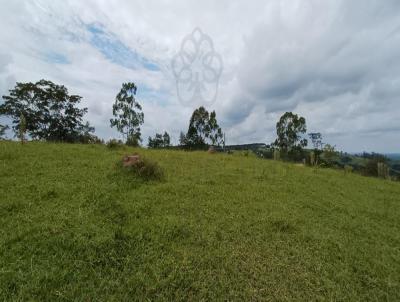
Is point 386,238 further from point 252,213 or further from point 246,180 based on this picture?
point 246,180

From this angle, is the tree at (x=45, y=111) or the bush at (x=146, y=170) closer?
the bush at (x=146, y=170)

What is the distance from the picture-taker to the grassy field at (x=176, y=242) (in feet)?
10.6

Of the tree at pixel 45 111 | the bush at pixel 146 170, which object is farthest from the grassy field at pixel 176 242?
the tree at pixel 45 111

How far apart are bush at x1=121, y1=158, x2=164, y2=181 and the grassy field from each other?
29 centimetres

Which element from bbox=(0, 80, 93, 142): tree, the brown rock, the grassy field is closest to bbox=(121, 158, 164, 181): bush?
the brown rock

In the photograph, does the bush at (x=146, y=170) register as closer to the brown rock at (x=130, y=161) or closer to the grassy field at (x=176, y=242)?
the brown rock at (x=130, y=161)

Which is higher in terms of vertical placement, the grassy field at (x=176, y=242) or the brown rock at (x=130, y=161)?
the brown rock at (x=130, y=161)

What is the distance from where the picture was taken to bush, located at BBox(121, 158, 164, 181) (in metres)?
7.07

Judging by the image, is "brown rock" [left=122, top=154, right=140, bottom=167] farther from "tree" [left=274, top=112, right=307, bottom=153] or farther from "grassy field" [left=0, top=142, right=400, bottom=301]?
"tree" [left=274, top=112, right=307, bottom=153]

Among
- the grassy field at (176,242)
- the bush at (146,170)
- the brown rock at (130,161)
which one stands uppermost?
the brown rock at (130,161)

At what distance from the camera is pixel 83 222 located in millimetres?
4270

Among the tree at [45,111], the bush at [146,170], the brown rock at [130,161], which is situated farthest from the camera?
the tree at [45,111]

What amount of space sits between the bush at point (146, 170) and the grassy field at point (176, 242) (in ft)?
0.96

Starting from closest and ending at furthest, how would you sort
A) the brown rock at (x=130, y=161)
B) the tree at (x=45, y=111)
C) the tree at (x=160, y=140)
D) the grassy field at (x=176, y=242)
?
1. the grassy field at (x=176, y=242)
2. the brown rock at (x=130, y=161)
3. the tree at (x=45, y=111)
4. the tree at (x=160, y=140)
